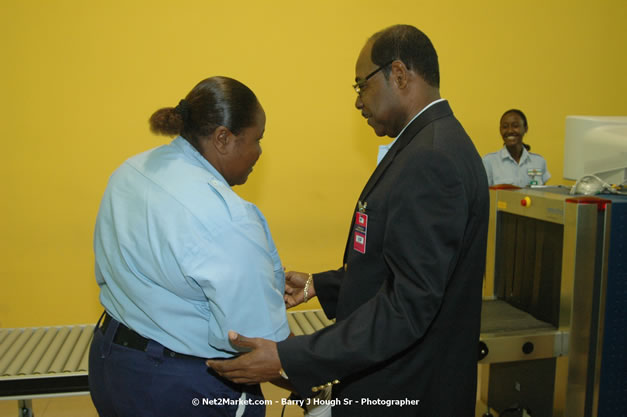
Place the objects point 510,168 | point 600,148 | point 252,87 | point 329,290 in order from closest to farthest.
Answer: point 329,290 < point 600,148 < point 252,87 < point 510,168

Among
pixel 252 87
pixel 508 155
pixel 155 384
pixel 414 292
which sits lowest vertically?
pixel 155 384

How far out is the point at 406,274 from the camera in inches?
41.5

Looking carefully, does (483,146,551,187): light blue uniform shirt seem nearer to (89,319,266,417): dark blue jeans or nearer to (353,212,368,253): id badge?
(353,212,368,253): id badge

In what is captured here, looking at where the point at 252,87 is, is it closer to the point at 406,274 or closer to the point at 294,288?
the point at 294,288

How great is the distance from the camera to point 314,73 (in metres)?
3.65

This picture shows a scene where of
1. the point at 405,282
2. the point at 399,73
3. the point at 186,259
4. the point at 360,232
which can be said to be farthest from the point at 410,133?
the point at 186,259

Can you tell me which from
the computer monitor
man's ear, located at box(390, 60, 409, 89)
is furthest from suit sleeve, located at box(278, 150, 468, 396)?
the computer monitor

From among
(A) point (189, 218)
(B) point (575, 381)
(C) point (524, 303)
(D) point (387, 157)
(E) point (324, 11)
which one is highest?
(E) point (324, 11)

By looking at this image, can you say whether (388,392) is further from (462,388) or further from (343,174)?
(343,174)

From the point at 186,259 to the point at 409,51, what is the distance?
0.71m

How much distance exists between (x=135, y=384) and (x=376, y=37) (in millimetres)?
1024

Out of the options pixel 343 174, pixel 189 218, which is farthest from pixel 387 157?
pixel 343 174

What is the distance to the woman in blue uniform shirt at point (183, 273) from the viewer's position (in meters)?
1.10

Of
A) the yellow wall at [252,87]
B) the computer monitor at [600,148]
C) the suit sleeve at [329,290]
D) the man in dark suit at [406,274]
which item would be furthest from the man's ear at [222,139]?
the yellow wall at [252,87]
